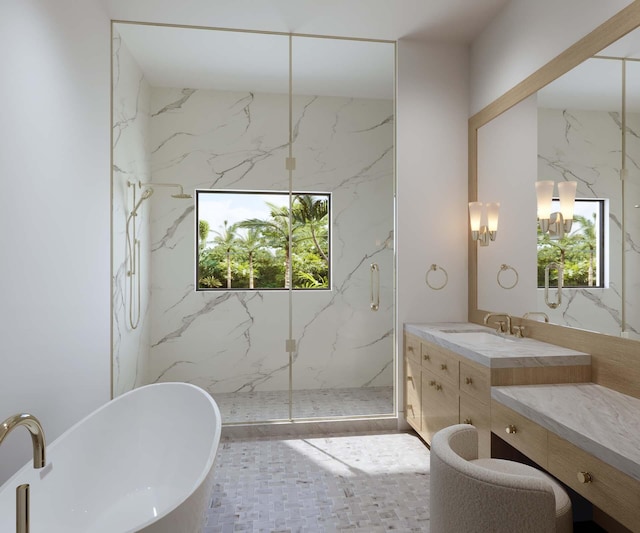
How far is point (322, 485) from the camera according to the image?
8.24ft

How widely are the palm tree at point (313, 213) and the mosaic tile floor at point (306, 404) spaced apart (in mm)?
1130

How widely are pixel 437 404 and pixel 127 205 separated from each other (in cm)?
262

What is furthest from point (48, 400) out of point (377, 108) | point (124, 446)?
point (377, 108)

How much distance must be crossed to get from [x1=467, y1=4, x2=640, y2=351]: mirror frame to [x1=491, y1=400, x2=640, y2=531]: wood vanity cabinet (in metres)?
0.62

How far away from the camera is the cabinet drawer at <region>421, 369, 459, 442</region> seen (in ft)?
8.51

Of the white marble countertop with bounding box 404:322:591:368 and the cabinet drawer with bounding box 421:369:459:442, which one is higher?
the white marble countertop with bounding box 404:322:591:368

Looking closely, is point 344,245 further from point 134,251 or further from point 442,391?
point 134,251

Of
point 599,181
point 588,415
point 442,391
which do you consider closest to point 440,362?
point 442,391

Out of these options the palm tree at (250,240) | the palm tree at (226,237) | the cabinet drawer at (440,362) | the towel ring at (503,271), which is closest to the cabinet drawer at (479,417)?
the cabinet drawer at (440,362)

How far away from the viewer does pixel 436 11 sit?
2994 mm

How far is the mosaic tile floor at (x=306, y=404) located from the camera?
347cm

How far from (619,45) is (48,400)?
3058 millimetres

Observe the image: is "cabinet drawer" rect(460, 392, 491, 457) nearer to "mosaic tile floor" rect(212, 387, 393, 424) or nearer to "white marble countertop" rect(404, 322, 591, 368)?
"white marble countertop" rect(404, 322, 591, 368)

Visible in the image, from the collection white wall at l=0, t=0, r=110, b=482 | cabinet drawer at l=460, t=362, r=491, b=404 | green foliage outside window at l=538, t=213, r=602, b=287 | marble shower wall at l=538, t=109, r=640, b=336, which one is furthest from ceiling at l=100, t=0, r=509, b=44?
cabinet drawer at l=460, t=362, r=491, b=404
